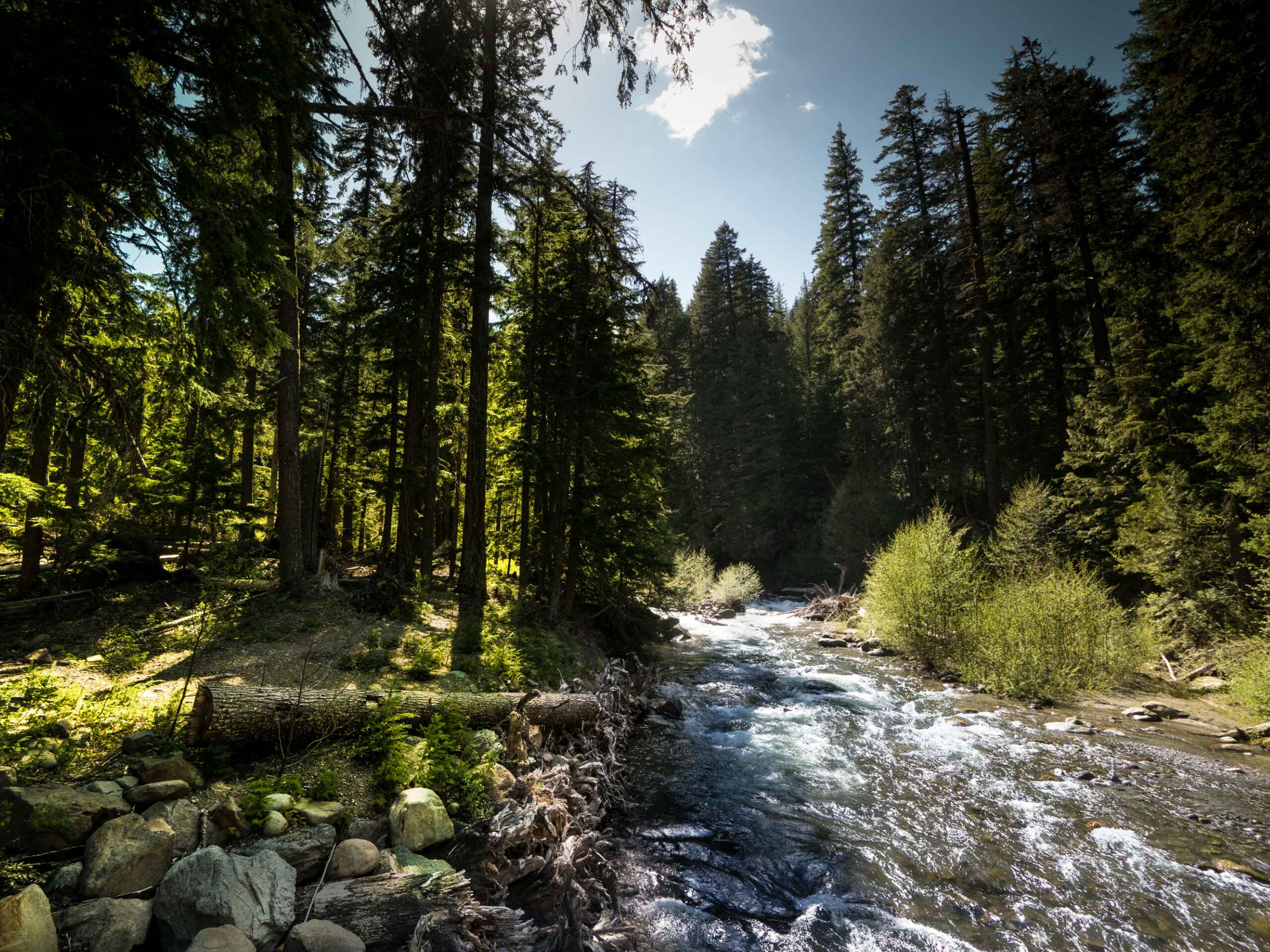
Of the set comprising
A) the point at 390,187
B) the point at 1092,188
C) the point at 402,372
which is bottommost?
the point at 402,372

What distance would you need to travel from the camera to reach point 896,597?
15.3 metres

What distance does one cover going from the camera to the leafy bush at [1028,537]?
15383 mm

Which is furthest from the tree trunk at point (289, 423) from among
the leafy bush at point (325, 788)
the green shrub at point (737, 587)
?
the green shrub at point (737, 587)

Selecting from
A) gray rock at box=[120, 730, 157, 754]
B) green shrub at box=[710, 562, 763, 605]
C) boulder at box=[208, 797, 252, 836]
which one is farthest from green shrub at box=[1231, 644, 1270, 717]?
green shrub at box=[710, 562, 763, 605]

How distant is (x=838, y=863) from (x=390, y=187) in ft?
63.2

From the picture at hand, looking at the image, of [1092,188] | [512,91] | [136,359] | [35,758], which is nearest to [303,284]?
[512,91]

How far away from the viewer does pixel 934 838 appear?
6.24 meters

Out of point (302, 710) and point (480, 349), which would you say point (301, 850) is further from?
point (480, 349)

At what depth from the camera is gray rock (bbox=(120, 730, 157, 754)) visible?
4.58 m

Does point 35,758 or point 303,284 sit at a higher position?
point 303,284

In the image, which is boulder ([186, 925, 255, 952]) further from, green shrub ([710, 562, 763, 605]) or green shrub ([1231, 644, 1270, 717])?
green shrub ([710, 562, 763, 605])

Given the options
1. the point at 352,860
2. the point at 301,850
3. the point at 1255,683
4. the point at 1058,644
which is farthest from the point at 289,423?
the point at 1255,683

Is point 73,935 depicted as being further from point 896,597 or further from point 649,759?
point 896,597

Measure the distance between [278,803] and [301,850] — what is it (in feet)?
1.63
